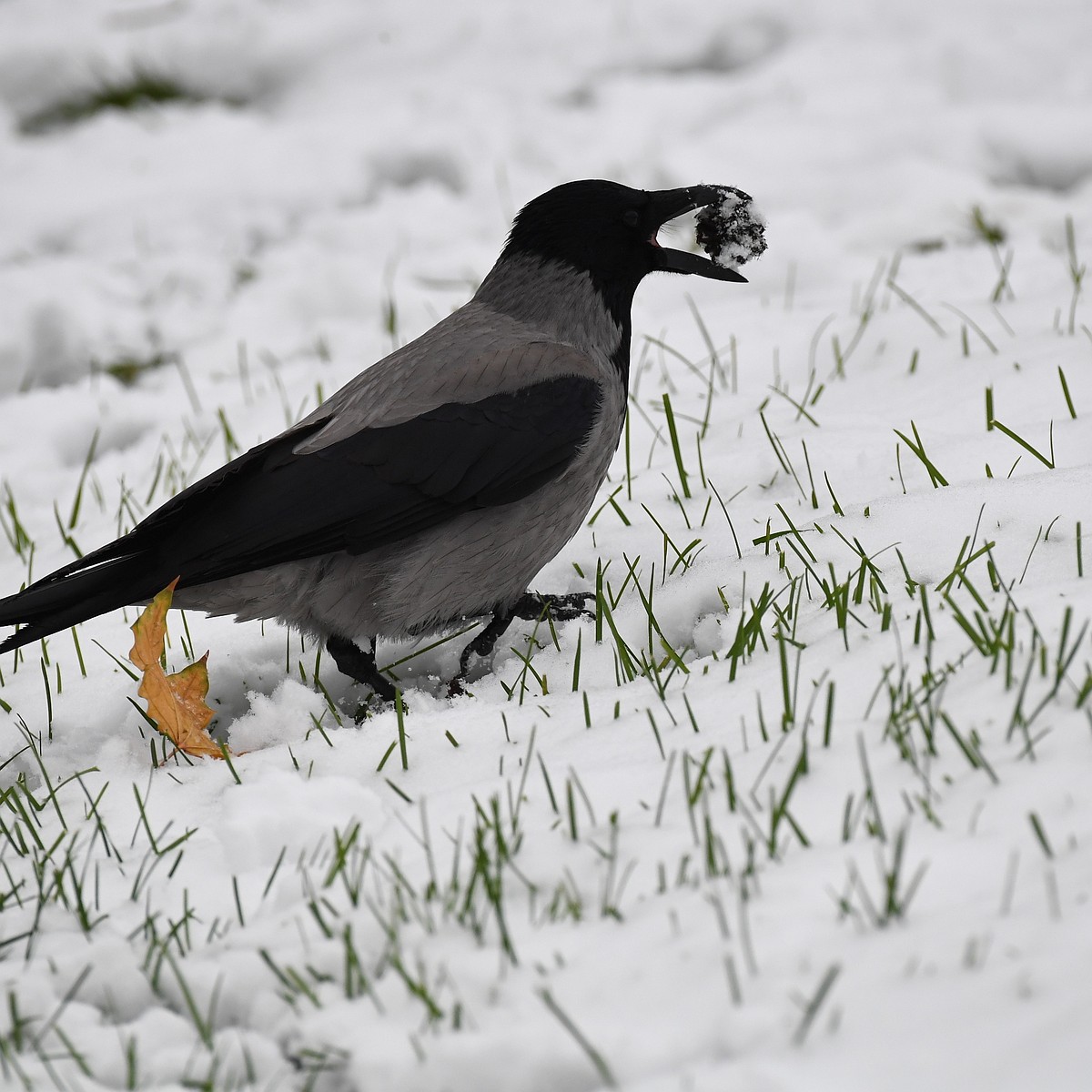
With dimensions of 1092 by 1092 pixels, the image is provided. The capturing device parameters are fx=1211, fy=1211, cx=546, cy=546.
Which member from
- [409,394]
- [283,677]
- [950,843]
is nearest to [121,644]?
[283,677]

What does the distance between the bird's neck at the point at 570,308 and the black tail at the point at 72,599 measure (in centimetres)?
156

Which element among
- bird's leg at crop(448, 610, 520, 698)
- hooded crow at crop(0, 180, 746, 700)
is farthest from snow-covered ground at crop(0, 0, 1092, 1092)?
hooded crow at crop(0, 180, 746, 700)

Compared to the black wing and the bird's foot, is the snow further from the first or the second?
the bird's foot

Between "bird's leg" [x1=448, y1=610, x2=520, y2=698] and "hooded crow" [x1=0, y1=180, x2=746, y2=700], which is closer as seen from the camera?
"hooded crow" [x1=0, y1=180, x2=746, y2=700]

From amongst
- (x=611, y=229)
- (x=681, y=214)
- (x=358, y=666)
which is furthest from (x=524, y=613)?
(x=681, y=214)

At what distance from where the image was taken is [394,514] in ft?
11.5

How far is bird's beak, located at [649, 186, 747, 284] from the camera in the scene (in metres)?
4.14

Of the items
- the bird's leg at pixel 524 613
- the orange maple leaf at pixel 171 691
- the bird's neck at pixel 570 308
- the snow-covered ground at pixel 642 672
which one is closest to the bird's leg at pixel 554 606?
the bird's leg at pixel 524 613

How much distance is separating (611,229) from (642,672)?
1811 mm

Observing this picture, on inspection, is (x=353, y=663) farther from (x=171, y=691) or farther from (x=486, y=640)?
(x=171, y=691)

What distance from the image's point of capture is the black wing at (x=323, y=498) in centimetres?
341

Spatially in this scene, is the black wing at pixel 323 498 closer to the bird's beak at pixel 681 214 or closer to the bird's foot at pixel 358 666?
the bird's foot at pixel 358 666

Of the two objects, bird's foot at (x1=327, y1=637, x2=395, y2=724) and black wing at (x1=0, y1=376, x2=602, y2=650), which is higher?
black wing at (x1=0, y1=376, x2=602, y2=650)

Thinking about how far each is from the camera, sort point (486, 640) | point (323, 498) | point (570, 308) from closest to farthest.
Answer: point (323, 498) < point (486, 640) < point (570, 308)
